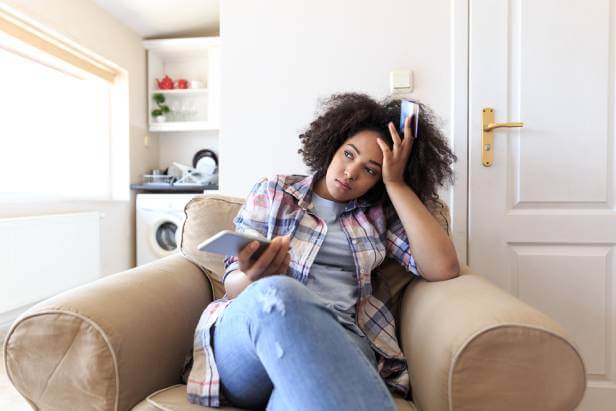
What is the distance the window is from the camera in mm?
2561

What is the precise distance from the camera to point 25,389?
2.52ft

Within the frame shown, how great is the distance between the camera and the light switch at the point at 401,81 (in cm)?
157

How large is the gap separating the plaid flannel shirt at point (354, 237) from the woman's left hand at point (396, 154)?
12 cm

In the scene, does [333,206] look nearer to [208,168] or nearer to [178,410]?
[178,410]

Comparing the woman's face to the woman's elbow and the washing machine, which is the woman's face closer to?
the woman's elbow

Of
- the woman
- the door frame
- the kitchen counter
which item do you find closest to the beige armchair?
the woman

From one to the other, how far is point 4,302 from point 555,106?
2.88m

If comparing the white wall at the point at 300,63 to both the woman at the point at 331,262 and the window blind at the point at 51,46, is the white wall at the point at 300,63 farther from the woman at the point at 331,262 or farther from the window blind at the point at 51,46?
the window blind at the point at 51,46

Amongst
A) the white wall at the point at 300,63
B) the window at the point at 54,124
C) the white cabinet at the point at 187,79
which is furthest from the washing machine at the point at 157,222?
the white wall at the point at 300,63

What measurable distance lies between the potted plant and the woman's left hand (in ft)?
10.1

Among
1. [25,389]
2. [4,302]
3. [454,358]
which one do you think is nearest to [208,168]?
[4,302]

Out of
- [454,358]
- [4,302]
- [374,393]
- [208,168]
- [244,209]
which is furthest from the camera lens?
[208,168]

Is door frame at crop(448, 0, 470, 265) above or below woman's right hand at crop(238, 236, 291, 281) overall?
above

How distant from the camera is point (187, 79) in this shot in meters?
3.89
